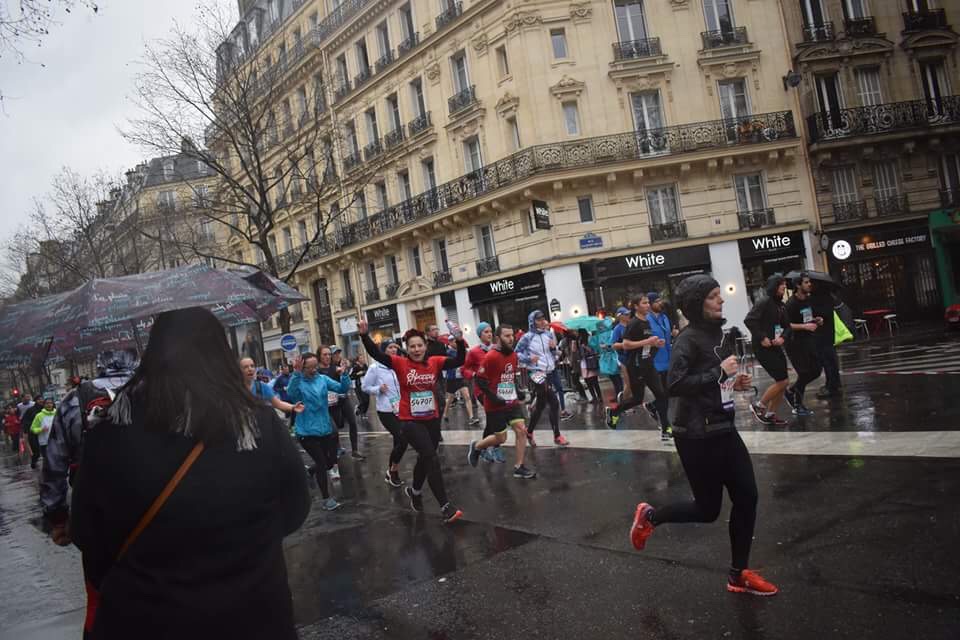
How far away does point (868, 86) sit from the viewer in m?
26.4

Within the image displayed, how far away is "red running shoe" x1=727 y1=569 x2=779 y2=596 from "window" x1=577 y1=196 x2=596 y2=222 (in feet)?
71.8

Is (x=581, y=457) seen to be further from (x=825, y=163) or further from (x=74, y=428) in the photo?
(x=825, y=163)

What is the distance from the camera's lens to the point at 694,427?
4.12 meters

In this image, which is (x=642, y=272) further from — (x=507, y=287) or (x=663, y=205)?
(x=507, y=287)

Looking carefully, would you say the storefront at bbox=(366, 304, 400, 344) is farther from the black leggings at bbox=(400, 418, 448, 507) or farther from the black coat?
the black coat

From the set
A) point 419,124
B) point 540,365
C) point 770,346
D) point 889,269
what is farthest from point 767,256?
point 540,365

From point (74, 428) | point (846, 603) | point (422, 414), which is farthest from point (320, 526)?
point (846, 603)

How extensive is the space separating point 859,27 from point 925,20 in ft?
8.83

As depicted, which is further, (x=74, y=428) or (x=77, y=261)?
(x=77, y=261)

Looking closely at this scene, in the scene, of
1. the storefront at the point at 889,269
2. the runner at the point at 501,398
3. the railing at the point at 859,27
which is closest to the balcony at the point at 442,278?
the storefront at the point at 889,269

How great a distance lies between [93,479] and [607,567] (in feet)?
11.5

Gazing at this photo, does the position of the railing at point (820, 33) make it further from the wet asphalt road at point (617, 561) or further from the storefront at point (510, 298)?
the wet asphalt road at point (617, 561)

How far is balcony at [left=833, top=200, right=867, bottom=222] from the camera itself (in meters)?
25.7

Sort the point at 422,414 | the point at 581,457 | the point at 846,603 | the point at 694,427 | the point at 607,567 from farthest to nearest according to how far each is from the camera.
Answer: the point at 581,457 < the point at 422,414 < the point at 607,567 < the point at 694,427 < the point at 846,603
